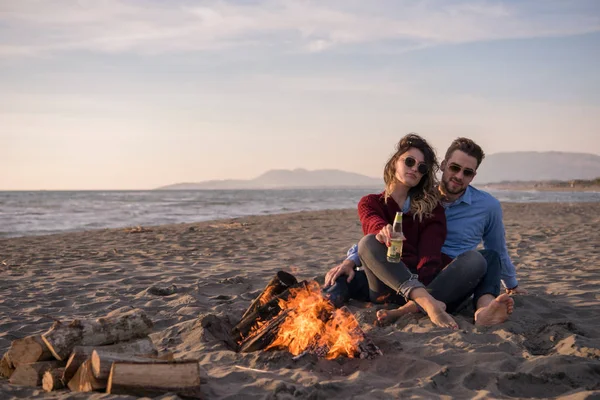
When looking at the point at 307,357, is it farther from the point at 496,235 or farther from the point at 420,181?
the point at 496,235

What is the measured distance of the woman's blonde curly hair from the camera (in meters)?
4.83

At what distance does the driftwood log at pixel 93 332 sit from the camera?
141 inches

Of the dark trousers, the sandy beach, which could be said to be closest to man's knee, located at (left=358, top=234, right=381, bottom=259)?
the dark trousers


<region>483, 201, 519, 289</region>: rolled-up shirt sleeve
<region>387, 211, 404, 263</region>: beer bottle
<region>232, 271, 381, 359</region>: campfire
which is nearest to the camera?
<region>232, 271, 381, 359</region>: campfire

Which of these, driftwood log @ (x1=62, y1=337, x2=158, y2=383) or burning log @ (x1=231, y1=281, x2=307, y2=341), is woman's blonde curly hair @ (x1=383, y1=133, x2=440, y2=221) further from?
driftwood log @ (x1=62, y1=337, x2=158, y2=383)

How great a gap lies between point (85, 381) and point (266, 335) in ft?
4.65

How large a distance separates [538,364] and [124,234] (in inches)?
491

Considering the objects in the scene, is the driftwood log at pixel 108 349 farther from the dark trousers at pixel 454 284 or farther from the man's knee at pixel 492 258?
the man's knee at pixel 492 258

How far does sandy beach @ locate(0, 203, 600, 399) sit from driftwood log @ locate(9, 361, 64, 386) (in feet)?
0.29

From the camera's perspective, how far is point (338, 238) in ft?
42.5

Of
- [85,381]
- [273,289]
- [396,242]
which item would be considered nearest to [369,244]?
[396,242]

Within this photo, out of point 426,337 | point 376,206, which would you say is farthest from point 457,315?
point 376,206

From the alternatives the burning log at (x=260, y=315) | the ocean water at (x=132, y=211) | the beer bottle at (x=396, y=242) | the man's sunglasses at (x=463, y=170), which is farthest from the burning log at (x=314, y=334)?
the ocean water at (x=132, y=211)

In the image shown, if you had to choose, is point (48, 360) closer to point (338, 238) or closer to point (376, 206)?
Result: point (376, 206)
